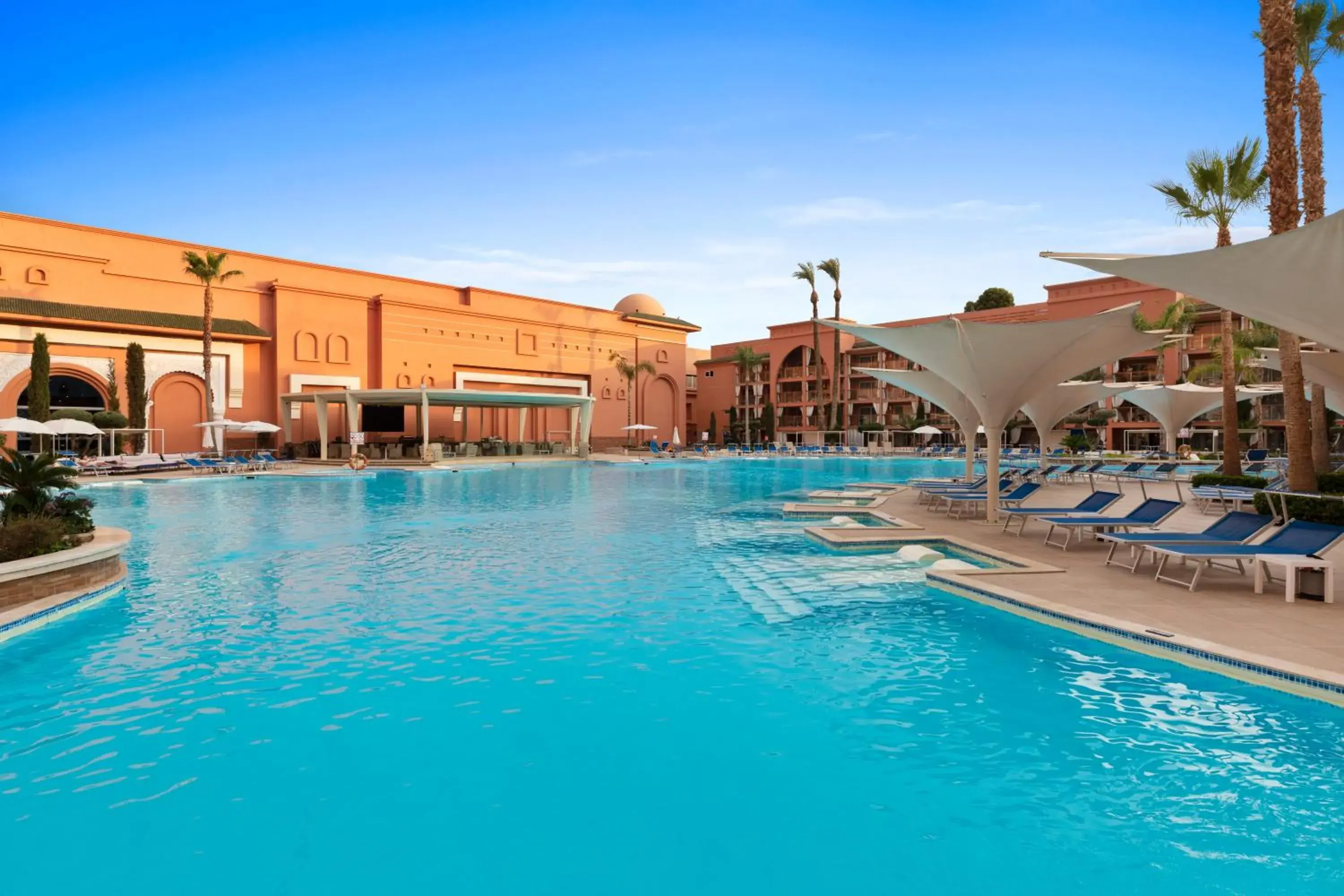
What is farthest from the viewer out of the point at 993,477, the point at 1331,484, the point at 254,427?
the point at 254,427

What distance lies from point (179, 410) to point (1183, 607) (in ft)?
124

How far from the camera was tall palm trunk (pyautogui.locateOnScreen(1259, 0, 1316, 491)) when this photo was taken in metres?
11.3

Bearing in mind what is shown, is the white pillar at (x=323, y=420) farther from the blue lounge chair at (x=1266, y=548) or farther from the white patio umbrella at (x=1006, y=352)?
the blue lounge chair at (x=1266, y=548)

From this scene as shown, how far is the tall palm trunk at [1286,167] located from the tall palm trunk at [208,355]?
108ft

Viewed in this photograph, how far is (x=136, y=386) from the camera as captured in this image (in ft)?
98.2

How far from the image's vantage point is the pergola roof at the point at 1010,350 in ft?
39.2

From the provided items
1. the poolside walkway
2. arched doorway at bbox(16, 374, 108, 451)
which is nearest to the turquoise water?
the poolside walkway

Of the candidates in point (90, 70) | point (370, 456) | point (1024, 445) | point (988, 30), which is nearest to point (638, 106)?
point (988, 30)

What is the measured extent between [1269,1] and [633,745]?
14.2 metres

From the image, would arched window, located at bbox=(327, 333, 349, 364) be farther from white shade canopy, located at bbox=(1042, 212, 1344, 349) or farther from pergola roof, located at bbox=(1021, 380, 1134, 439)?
white shade canopy, located at bbox=(1042, 212, 1344, 349)

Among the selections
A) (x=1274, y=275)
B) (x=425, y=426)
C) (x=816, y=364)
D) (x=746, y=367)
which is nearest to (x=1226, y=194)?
(x=1274, y=275)

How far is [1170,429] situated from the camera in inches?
1177

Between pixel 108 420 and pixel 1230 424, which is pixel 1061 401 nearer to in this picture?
pixel 1230 424

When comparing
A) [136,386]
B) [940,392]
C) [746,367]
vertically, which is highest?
[746,367]
